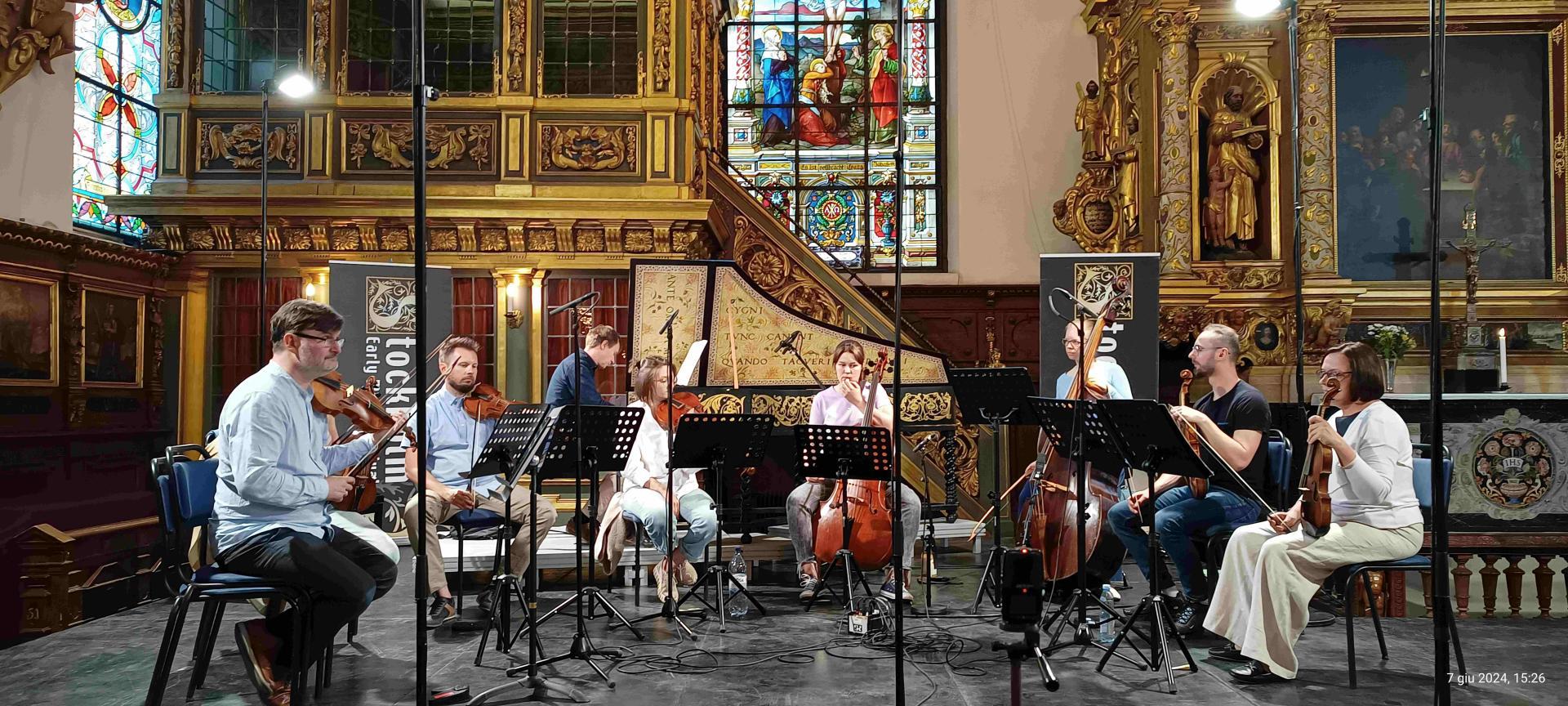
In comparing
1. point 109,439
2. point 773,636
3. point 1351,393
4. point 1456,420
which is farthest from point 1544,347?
point 109,439

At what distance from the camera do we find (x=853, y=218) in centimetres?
1321

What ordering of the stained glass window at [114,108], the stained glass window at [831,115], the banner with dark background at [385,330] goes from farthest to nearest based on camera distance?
the stained glass window at [831,115] → the stained glass window at [114,108] → the banner with dark background at [385,330]

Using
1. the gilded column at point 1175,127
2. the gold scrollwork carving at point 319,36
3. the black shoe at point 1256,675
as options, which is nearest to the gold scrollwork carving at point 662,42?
the gold scrollwork carving at point 319,36

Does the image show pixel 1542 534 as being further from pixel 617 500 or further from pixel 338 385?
pixel 338 385

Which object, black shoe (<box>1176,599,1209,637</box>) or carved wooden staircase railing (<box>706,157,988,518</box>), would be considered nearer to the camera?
black shoe (<box>1176,599,1209,637</box>)

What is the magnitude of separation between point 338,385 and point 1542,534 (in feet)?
21.8

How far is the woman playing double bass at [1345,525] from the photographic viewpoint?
430cm

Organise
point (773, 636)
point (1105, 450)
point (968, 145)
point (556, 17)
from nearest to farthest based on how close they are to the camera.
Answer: point (1105, 450) → point (773, 636) → point (556, 17) → point (968, 145)

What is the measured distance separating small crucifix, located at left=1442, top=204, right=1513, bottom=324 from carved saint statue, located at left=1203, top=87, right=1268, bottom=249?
6.09ft

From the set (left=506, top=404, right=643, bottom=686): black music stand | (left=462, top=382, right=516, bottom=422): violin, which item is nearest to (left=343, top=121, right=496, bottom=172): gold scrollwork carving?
(left=462, top=382, right=516, bottom=422): violin

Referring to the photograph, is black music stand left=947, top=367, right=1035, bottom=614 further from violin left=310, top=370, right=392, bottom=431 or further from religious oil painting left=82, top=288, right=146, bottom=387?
religious oil painting left=82, top=288, right=146, bottom=387

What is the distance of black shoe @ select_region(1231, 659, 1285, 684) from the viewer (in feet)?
14.4

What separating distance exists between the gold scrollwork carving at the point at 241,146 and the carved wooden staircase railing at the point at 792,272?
3562 millimetres

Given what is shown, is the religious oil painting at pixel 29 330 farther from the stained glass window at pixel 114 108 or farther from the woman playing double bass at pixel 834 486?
the woman playing double bass at pixel 834 486
